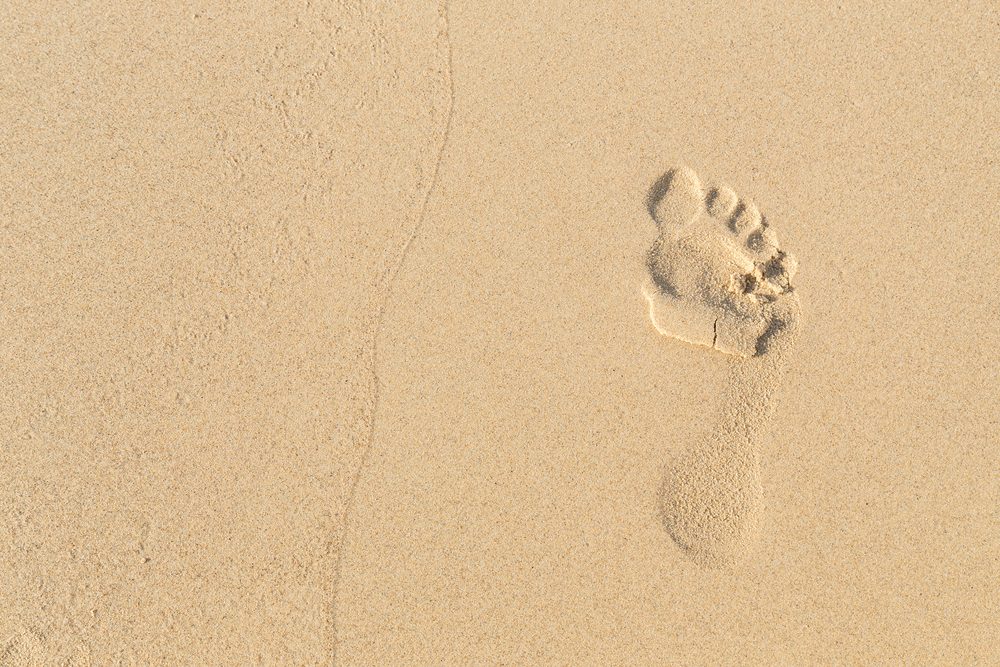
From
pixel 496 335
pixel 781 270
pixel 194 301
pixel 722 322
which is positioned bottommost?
pixel 194 301

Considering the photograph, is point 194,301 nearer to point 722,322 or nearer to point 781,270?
point 722,322

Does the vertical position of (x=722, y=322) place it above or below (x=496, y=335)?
above

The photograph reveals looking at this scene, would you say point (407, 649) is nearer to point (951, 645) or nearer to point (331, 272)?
point (331, 272)

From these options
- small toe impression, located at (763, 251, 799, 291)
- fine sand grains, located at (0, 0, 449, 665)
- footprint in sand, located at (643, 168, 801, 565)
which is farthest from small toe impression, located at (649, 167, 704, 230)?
fine sand grains, located at (0, 0, 449, 665)

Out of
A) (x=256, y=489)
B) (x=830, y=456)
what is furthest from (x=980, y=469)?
(x=256, y=489)

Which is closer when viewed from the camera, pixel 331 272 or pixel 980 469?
pixel 980 469

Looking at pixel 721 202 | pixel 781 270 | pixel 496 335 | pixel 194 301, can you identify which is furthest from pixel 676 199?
pixel 194 301
